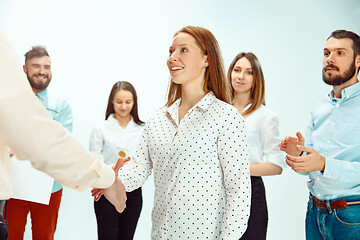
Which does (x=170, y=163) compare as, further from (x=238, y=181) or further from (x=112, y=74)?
(x=112, y=74)

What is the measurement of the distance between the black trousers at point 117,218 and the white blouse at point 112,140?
331 mm

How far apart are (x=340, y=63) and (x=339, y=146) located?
44cm

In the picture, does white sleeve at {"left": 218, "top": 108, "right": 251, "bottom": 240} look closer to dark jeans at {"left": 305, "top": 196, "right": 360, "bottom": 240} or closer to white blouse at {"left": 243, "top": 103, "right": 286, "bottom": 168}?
dark jeans at {"left": 305, "top": 196, "right": 360, "bottom": 240}

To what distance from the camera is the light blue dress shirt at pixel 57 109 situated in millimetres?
2852

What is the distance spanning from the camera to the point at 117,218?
2.83m

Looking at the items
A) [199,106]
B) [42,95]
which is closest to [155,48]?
[42,95]

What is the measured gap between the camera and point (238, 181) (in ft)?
4.67

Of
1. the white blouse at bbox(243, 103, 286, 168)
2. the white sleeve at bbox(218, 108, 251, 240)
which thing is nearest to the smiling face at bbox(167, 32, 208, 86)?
the white sleeve at bbox(218, 108, 251, 240)

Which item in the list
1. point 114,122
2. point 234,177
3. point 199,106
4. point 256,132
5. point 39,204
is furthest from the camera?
point 114,122

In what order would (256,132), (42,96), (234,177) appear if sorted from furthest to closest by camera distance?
(42,96), (256,132), (234,177)

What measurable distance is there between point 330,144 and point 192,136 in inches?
35.5

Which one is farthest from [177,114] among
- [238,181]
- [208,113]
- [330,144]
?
[330,144]

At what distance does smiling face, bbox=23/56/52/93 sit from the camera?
2.85m

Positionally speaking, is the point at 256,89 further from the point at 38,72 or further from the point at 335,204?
the point at 38,72
